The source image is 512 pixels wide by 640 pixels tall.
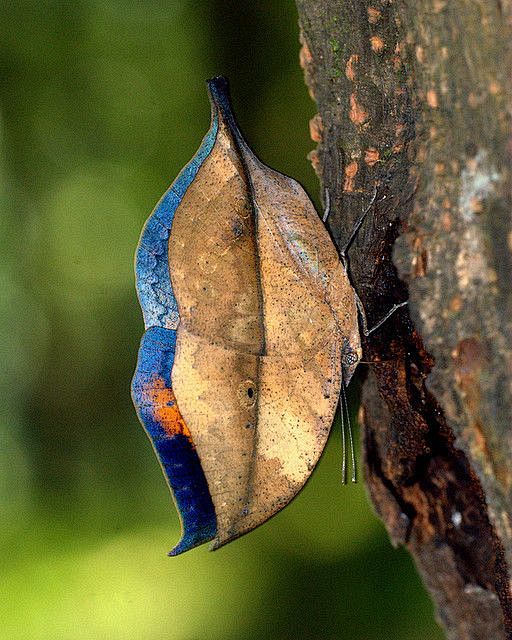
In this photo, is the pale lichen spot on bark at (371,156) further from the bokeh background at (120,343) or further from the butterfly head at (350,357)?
the bokeh background at (120,343)

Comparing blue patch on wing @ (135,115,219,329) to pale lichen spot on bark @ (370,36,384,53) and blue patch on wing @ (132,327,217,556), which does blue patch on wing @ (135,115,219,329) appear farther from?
pale lichen spot on bark @ (370,36,384,53)

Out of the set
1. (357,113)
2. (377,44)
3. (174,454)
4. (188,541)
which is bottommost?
(188,541)

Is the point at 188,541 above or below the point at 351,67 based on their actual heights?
below

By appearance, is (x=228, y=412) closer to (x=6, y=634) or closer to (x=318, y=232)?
(x=318, y=232)

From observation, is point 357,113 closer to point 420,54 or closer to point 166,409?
point 420,54

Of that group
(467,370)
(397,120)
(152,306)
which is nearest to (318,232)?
(397,120)

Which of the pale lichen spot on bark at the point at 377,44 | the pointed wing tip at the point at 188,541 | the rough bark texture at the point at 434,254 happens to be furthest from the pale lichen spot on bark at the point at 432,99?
the pointed wing tip at the point at 188,541

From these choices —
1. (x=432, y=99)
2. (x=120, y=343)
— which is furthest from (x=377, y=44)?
(x=120, y=343)
